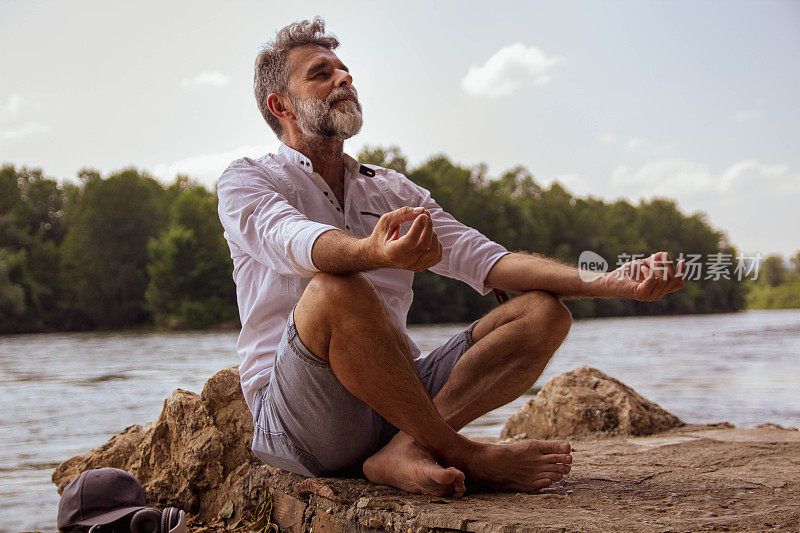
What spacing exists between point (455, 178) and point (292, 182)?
40099mm

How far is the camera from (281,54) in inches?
98.5

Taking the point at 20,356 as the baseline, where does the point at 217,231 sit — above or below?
above

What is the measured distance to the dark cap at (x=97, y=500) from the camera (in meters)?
2.18

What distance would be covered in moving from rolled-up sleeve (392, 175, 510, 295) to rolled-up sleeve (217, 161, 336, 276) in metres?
0.58

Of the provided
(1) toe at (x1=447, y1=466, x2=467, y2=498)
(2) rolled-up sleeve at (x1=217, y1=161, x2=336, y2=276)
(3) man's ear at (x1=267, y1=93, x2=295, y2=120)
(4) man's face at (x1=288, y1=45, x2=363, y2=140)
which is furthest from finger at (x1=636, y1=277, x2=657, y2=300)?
(3) man's ear at (x1=267, y1=93, x2=295, y2=120)

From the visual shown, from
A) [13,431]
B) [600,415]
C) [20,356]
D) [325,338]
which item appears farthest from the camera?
[20,356]

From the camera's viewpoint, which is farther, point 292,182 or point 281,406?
point 292,182

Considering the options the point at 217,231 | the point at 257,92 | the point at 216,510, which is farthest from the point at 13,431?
the point at 217,231

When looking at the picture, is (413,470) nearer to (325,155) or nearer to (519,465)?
(519,465)

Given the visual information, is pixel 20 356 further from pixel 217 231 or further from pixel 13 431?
pixel 217 231

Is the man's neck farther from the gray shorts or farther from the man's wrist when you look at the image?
the man's wrist

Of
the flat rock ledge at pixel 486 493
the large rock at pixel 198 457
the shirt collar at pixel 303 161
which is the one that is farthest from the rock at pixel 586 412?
the shirt collar at pixel 303 161

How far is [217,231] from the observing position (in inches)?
1473

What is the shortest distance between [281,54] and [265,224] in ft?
2.62
